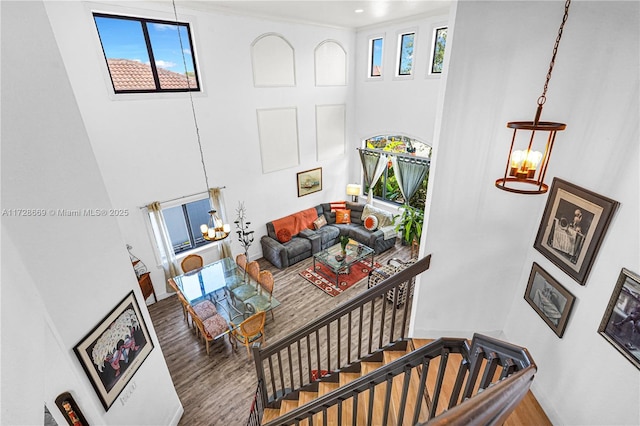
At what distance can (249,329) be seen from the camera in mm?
4383

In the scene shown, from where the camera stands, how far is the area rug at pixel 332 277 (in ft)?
20.2

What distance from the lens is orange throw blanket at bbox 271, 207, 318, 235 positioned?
285 inches

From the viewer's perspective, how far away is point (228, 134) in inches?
236

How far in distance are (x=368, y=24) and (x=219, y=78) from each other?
3.79 m

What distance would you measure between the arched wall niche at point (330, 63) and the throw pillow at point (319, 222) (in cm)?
330

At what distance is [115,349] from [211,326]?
201 cm

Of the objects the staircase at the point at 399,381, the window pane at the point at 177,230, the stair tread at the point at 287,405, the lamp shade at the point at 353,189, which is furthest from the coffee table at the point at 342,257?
the stair tread at the point at 287,405

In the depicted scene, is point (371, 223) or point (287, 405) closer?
point (287, 405)

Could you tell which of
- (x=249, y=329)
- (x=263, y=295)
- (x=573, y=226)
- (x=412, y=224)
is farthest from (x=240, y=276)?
(x=573, y=226)

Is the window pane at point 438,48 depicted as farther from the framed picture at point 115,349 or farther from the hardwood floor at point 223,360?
the framed picture at point 115,349

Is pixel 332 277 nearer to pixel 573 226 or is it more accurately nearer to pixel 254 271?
pixel 254 271

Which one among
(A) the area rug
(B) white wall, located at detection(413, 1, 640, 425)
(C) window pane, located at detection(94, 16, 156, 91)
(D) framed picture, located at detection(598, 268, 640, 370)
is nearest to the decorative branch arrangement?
(A) the area rug

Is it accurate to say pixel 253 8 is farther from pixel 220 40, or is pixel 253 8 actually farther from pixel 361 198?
pixel 361 198

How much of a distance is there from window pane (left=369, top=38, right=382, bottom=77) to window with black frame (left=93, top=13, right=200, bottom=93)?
4247 mm
